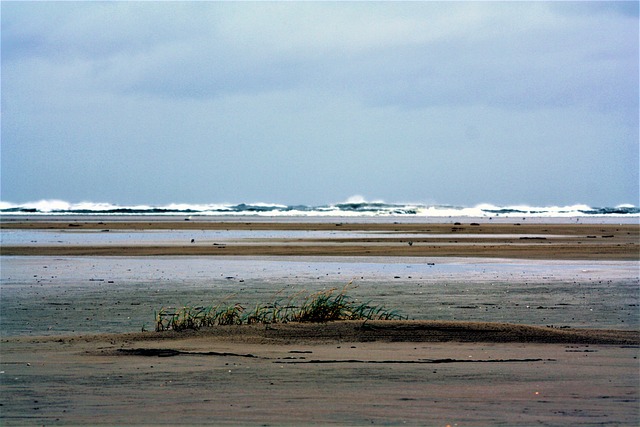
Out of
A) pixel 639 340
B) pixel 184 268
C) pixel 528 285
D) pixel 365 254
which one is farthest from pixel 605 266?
pixel 639 340

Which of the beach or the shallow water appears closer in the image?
the beach

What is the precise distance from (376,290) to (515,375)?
10974 mm

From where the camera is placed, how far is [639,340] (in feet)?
38.4

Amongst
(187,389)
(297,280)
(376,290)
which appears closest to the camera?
(187,389)

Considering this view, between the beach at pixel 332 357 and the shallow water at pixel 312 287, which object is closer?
the beach at pixel 332 357

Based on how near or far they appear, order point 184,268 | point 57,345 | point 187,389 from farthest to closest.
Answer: point 184,268, point 57,345, point 187,389

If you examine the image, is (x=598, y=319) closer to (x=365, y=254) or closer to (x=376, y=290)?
(x=376, y=290)

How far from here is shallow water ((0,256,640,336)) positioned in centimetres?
1533

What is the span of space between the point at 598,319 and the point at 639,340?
3232mm

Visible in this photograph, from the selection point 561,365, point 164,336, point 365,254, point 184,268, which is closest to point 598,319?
point 561,365

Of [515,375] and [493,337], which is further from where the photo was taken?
[493,337]

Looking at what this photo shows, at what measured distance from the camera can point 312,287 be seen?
2097 cm

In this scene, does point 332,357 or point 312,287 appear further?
point 312,287

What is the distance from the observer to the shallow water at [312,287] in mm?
15328
